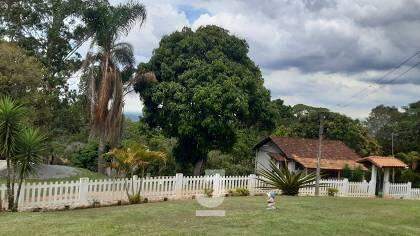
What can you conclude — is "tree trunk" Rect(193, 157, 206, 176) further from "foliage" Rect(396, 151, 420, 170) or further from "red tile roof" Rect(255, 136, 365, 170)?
"foliage" Rect(396, 151, 420, 170)

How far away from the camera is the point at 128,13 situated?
2570cm

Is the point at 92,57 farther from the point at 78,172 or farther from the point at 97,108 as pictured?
the point at 78,172

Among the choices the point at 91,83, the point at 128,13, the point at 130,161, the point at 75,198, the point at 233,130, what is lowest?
the point at 75,198

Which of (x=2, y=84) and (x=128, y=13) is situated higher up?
(x=128, y=13)

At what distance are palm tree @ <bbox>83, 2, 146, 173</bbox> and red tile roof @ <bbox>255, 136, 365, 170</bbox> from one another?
41.6ft

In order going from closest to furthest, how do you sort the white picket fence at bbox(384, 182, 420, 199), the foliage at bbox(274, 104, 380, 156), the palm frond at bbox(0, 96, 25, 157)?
the palm frond at bbox(0, 96, 25, 157) → the white picket fence at bbox(384, 182, 420, 199) → the foliage at bbox(274, 104, 380, 156)

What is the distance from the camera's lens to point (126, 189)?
17.3 meters

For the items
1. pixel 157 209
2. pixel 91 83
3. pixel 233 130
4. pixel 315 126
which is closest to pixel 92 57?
pixel 91 83

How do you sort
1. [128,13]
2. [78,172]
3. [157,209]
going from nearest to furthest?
1. [157,209]
2. [78,172]
3. [128,13]

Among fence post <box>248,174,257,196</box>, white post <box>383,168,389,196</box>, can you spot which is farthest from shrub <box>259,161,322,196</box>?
white post <box>383,168,389,196</box>

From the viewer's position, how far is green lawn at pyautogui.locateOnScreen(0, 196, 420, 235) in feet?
32.2

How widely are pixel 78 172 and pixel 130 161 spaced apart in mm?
5804

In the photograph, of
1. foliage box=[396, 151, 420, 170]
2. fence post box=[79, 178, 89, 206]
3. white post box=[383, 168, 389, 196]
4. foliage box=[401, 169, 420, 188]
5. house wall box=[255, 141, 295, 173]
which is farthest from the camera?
foliage box=[396, 151, 420, 170]

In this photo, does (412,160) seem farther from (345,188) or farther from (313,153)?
(345,188)
